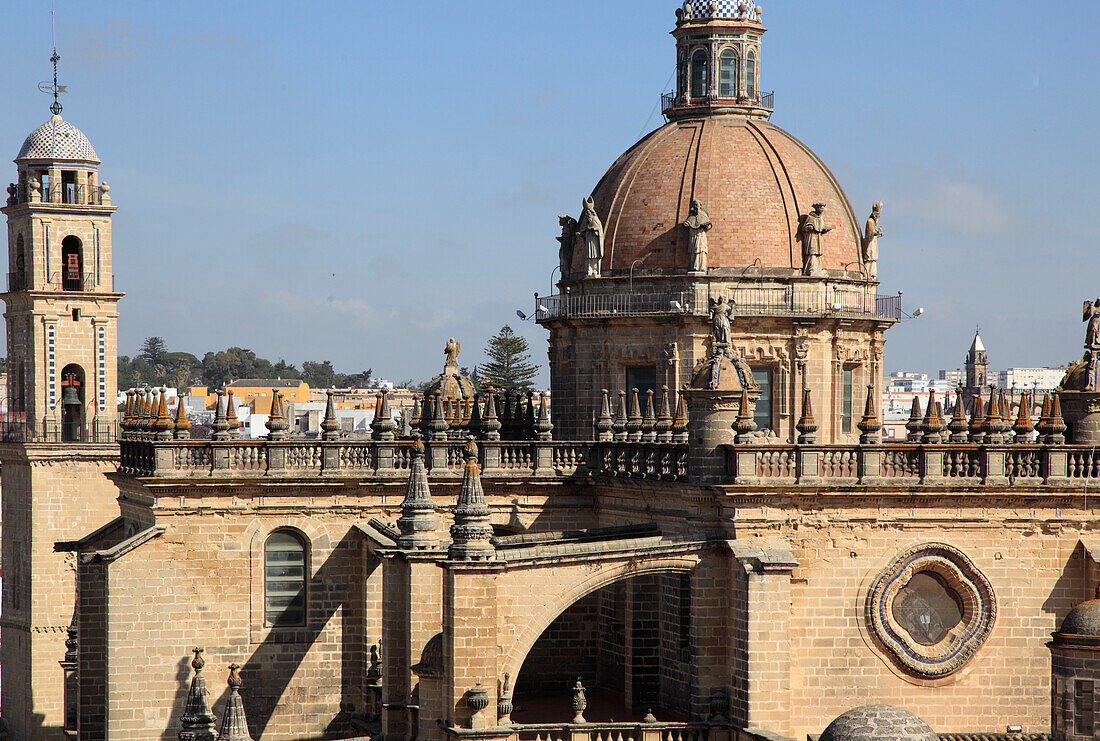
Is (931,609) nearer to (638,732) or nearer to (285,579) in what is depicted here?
(638,732)

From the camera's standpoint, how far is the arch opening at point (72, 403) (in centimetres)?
5953

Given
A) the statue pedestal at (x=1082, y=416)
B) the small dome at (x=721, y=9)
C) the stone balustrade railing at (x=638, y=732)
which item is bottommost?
the stone balustrade railing at (x=638, y=732)

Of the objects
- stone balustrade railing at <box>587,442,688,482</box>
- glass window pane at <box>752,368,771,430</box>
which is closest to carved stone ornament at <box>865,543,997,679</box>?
stone balustrade railing at <box>587,442,688,482</box>

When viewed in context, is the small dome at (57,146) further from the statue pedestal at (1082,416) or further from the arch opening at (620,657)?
the statue pedestal at (1082,416)

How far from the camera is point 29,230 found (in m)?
59.9

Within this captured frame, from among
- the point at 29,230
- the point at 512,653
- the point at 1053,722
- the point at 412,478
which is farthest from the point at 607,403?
the point at 29,230

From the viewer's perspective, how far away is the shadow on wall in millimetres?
40875

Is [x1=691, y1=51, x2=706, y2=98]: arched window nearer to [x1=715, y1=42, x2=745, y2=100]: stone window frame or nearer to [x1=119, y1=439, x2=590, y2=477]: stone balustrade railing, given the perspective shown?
[x1=715, y1=42, x2=745, y2=100]: stone window frame

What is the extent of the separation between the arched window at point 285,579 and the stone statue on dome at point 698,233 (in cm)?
1450

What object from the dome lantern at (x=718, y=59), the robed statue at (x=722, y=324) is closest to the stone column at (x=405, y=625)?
the robed statue at (x=722, y=324)

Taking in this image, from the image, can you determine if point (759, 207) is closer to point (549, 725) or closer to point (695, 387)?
point (695, 387)

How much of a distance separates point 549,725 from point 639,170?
71.9ft

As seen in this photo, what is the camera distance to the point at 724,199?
49.6 metres

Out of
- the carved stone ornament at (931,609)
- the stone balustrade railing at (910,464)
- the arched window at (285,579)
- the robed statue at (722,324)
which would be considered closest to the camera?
the stone balustrade railing at (910,464)
